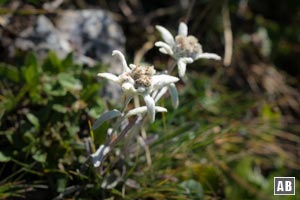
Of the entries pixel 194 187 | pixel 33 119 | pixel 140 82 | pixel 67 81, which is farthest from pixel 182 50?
pixel 33 119

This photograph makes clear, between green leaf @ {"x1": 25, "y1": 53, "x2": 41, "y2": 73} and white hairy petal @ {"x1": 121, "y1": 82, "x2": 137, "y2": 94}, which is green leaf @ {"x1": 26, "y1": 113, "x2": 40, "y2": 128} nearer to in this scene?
green leaf @ {"x1": 25, "y1": 53, "x2": 41, "y2": 73}

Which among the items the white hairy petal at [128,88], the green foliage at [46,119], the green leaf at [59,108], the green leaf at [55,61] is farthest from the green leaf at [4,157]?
the white hairy petal at [128,88]

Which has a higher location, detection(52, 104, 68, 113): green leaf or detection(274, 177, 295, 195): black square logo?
detection(52, 104, 68, 113): green leaf

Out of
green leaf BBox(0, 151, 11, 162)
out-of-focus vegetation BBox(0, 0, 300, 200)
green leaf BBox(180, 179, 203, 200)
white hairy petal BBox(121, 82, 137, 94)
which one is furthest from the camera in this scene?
Result: green leaf BBox(180, 179, 203, 200)

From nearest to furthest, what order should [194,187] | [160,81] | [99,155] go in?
[160,81] < [99,155] < [194,187]

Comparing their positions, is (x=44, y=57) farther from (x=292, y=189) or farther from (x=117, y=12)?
(x=292, y=189)

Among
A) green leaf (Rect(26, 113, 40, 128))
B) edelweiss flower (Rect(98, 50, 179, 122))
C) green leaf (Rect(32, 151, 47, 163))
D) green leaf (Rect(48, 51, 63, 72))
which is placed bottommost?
green leaf (Rect(32, 151, 47, 163))

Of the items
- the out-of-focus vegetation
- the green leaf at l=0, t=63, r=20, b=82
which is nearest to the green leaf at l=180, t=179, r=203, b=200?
the out-of-focus vegetation

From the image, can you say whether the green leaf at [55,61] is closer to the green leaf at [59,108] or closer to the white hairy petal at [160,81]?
the green leaf at [59,108]

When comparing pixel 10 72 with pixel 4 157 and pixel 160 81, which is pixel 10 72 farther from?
pixel 160 81
